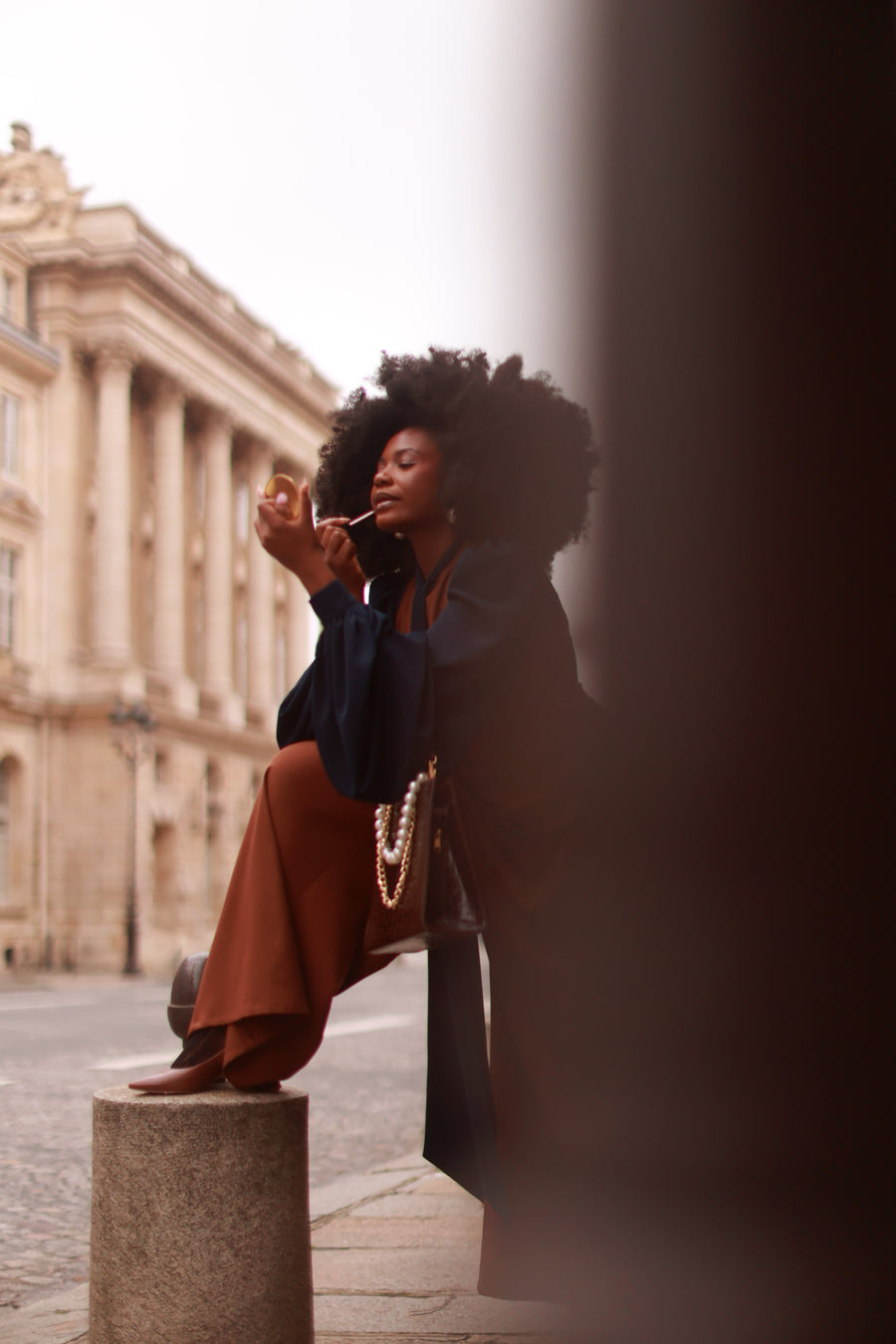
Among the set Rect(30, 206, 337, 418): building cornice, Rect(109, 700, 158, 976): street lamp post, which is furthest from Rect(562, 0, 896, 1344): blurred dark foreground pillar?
Rect(30, 206, 337, 418): building cornice

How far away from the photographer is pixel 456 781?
7.81 ft

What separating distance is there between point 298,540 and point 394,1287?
5.81 ft

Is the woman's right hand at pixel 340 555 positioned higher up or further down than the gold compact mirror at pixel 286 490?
further down

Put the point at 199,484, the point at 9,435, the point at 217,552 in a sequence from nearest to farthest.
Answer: the point at 9,435
the point at 217,552
the point at 199,484

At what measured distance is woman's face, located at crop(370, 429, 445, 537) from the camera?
258 centimetres

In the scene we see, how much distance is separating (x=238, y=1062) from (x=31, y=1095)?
5800 millimetres

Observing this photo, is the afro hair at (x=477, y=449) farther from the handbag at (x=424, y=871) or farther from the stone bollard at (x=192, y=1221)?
the stone bollard at (x=192, y=1221)

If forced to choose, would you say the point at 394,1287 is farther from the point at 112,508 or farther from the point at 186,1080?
the point at 112,508

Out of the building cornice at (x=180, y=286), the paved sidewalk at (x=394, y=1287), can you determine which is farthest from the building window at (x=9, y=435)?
the paved sidewalk at (x=394, y=1287)

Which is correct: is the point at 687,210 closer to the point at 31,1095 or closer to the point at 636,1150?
the point at 636,1150

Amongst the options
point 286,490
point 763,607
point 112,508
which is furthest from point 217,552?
point 763,607

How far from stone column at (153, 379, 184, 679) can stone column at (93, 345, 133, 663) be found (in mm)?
1599

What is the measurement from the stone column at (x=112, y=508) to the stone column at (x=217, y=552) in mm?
4386

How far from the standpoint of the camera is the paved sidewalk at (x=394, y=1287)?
289cm
